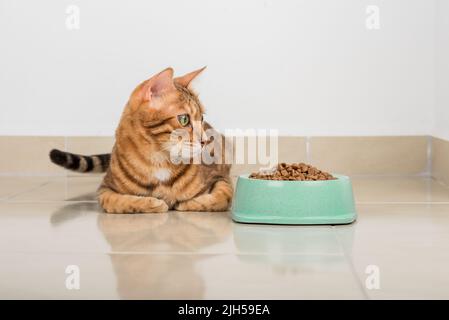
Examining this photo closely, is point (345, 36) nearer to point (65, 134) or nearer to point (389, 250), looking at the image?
point (65, 134)

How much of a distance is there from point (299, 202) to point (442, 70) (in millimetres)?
1218

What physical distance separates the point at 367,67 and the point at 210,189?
1.11 metres

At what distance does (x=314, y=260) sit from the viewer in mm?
1421

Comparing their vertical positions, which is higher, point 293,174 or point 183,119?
point 183,119

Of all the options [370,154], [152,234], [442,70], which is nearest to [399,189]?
[370,154]

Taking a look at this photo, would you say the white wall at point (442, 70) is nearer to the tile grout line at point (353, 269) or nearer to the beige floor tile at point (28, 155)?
the tile grout line at point (353, 269)

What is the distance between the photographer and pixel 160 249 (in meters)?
1.55
